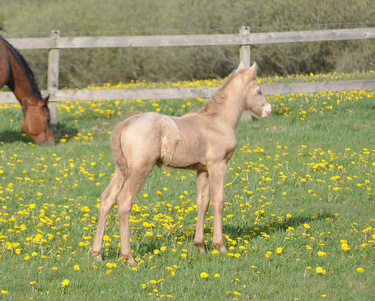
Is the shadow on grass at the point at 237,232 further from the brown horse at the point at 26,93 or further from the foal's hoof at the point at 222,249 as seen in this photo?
the brown horse at the point at 26,93

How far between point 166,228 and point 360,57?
14.5 metres

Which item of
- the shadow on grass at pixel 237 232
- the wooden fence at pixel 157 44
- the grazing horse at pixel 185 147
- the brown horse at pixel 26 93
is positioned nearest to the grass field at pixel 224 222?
the shadow on grass at pixel 237 232

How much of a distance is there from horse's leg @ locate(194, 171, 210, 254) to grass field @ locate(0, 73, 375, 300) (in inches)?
4.6

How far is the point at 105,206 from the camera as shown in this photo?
205 inches

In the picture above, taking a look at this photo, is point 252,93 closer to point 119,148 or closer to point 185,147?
point 185,147

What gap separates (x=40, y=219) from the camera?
6.05m

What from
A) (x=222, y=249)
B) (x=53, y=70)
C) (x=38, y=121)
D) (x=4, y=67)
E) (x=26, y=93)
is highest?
(x=4, y=67)

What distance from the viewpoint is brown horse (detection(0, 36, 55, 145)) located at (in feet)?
35.7

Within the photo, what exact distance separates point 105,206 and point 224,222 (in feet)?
5.55

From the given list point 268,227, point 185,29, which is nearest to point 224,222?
point 268,227

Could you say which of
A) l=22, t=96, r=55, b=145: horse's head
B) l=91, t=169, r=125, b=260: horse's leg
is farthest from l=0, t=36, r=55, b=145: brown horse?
l=91, t=169, r=125, b=260: horse's leg

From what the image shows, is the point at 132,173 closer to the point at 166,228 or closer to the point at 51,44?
the point at 166,228

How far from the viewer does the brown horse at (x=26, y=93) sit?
35.7 feet

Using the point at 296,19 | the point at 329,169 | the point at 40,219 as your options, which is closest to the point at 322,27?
the point at 296,19
